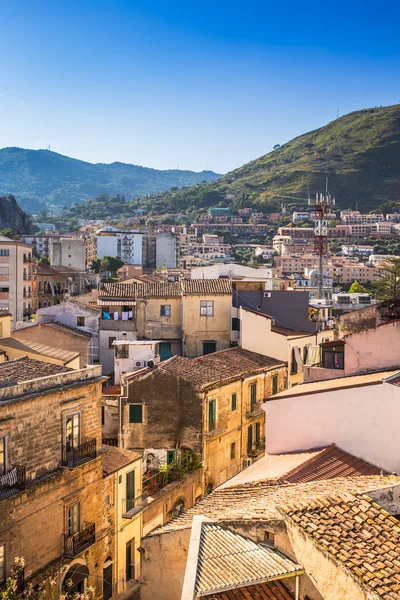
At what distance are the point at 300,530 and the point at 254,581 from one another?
1.11 metres

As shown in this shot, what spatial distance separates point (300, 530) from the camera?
1129cm

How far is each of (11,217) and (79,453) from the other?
134 metres

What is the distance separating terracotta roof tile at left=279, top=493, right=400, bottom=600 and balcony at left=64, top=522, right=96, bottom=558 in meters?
9.59

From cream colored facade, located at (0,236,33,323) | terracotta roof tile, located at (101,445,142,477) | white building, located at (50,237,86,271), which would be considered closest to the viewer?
terracotta roof tile, located at (101,445,142,477)

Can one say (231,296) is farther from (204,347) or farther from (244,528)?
(244,528)

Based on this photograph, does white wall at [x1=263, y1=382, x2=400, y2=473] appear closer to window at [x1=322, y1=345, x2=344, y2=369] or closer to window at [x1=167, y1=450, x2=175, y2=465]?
window at [x1=322, y1=345, x2=344, y2=369]

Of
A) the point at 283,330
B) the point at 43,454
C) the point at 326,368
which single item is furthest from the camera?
the point at 283,330

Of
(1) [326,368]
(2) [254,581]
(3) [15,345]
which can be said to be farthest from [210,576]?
(3) [15,345]

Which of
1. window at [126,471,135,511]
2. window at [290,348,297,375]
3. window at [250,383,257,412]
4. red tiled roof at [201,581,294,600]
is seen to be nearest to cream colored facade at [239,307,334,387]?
window at [290,348,297,375]

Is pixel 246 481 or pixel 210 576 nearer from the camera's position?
pixel 210 576

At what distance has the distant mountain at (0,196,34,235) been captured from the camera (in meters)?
142

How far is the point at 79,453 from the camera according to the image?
2011 centimetres

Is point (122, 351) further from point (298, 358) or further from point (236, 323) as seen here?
point (298, 358)

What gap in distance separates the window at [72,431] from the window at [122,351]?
15299 millimetres
